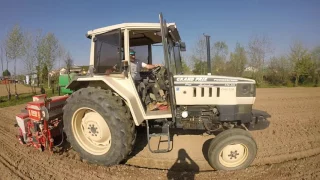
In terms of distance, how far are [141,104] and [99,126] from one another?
95 centimetres

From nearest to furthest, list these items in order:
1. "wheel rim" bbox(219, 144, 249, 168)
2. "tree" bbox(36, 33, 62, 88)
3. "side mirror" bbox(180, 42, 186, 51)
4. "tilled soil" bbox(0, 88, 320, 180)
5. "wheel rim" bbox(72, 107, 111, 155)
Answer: "tilled soil" bbox(0, 88, 320, 180), "wheel rim" bbox(219, 144, 249, 168), "wheel rim" bbox(72, 107, 111, 155), "side mirror" bbox(180, 42, 186, 51), "tree" bbox(36, 33, 62, 88)

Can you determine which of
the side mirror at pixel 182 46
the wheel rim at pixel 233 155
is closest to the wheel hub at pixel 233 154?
the wheel rim at pixel 233 155

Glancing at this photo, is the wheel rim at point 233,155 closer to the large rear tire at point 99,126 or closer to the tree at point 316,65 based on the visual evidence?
the large rear tire at point 99,126

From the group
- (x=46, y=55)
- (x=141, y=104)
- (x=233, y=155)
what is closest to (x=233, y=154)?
(x=233, y=155)

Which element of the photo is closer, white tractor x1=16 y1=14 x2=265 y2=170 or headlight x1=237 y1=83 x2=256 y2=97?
white tractor x1=16 y1=14 x2=265 y2=170

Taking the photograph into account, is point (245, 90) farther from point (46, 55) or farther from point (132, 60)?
point (46, 55)

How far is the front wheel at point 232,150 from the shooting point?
3.89m

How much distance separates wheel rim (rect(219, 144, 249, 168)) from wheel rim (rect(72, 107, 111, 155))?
2129mm

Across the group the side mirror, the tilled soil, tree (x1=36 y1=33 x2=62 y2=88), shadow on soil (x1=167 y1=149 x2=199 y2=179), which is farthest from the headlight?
tree (x1=36 y1=33 x2=62 y2=88)

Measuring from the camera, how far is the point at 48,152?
4.71 meters

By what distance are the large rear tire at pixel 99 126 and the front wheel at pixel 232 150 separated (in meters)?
1.47

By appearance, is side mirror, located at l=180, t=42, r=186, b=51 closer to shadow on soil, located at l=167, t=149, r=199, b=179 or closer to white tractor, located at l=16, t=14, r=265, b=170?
white tractor, located at l=16, t=14, r=265, b=170

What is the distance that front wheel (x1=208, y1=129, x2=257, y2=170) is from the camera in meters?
3.89

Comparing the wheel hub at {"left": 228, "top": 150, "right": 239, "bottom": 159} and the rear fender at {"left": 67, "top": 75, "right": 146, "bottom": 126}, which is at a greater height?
the rear fender at {"left": 67, "top": 75, "right": 146, "bottom": 126}
